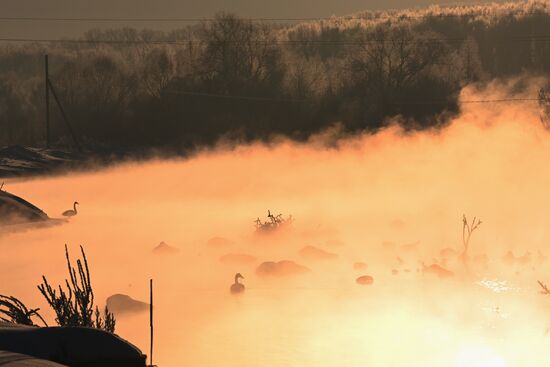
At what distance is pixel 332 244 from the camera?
36.2 m

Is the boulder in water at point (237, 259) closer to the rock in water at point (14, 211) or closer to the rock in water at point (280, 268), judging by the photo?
the rock in water at point (280, 268)

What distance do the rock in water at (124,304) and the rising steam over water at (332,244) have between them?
386 mm

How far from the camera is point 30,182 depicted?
5241cm

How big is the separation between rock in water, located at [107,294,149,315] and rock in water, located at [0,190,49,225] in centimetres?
738

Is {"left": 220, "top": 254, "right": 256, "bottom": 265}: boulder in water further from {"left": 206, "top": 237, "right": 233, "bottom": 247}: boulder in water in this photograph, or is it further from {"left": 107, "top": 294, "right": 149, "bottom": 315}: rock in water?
{"left": 107, "top": 294, "right": 149, "bottom": 315}: rock in water

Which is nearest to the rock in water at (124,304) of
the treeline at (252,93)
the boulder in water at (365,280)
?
the boulder in water at (365,280)

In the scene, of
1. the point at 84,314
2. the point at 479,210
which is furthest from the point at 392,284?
the point at 84,314

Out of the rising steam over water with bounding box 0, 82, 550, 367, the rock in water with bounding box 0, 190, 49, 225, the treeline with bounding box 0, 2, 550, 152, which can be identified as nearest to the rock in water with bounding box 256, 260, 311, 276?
the rising steam over water with bounding box 0, 82, 550, 367

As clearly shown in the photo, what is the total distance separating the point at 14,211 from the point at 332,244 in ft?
35.2

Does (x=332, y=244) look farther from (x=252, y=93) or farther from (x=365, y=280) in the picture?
(x=252, y=93)

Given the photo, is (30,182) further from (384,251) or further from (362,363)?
(362,363)

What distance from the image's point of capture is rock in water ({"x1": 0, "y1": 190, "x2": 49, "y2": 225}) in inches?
1256

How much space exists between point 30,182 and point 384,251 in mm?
23464

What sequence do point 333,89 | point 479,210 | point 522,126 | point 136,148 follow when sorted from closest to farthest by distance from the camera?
point 479,210
point 522,126
point 136,148
point 333,89
